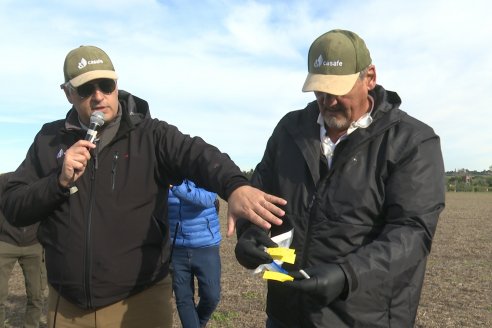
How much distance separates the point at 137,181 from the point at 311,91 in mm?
1217

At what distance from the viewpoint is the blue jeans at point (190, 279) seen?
19.9ft

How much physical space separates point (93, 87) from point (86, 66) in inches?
5.5

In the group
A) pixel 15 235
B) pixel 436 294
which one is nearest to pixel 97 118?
pixel 15 235

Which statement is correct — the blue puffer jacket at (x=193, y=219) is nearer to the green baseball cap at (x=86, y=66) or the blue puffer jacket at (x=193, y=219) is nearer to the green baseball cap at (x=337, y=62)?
the green baseball cap at (x=86, y=66)

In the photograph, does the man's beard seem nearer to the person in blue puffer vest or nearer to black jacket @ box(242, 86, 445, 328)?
black jacket @ box(242, 86, 445, 328)

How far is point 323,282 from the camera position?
90.4 inches

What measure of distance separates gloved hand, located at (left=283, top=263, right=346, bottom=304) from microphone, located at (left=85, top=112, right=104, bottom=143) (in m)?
1.42

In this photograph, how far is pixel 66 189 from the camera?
2.96 metres

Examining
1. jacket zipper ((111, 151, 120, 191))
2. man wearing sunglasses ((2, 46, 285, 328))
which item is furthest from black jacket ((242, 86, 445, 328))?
jacket zipper ((111, 151, 120, 191))

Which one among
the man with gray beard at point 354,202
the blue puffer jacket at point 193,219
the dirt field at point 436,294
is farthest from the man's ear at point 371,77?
the dirt field at point 436,294

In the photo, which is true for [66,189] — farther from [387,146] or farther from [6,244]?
[6,244]

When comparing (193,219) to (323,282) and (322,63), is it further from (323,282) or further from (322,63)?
(323,282)

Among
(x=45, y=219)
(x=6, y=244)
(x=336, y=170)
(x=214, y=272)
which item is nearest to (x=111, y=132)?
(x=45, y=219)

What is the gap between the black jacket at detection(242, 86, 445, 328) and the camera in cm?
252
